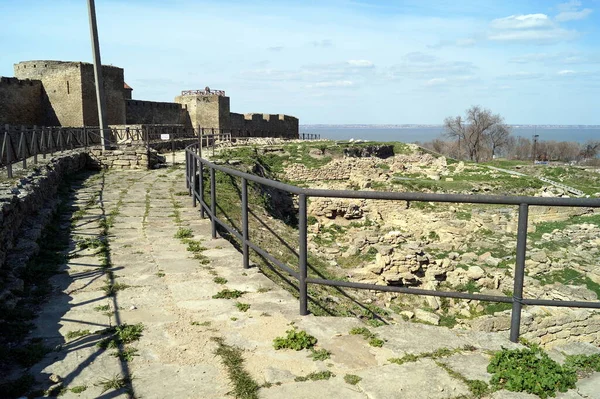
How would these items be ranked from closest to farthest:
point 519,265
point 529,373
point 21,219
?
1. point 529,373
2. point 519,265
3. point 21,219

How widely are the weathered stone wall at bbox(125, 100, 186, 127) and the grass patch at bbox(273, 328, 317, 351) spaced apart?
106 ft

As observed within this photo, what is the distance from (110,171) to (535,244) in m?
13.5

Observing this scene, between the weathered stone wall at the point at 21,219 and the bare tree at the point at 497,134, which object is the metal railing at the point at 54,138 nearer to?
the weathered stone wall at the point at 21,219

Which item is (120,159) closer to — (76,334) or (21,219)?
(21,219)

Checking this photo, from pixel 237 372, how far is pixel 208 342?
0.51 meters

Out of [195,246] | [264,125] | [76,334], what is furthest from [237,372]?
[264,125]

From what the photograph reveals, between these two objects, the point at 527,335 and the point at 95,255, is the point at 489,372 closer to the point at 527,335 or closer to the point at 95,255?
the point at 95,255

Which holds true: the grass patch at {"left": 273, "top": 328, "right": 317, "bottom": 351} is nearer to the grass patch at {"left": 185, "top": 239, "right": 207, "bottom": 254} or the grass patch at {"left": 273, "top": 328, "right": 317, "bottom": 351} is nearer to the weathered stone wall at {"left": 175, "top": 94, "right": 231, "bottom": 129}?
the grass patch at {"left": 185, "top": 239, "right": 207, "bottom": 254}

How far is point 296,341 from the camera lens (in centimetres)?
318

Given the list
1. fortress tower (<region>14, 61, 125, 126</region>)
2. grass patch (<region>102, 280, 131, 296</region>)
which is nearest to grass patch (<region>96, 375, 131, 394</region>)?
grass patch (<region>102, 280, 131, 296</region>)

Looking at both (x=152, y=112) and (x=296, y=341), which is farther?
(x=152, y=112)

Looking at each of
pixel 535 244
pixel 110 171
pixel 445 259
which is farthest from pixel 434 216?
pixel 110 171

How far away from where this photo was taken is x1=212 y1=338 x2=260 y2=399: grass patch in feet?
8.57

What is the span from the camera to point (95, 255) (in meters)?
5.59
